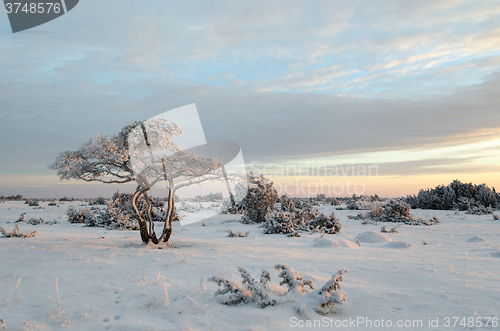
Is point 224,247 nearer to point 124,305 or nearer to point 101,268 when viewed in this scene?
point 101,268

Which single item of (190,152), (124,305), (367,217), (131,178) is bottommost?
(367,217)

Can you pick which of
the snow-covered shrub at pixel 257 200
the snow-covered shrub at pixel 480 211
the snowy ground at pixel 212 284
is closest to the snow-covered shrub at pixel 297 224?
the snow-covered shrub at pixel 257 200

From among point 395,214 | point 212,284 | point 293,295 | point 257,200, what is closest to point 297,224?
point 257,200

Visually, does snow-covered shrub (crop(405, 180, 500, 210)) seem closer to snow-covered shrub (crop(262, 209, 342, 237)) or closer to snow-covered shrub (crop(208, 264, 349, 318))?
snow-covered shrub (crop(262, 209, 342, 237))

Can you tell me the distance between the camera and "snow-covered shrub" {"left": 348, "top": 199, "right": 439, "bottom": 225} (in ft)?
47.4

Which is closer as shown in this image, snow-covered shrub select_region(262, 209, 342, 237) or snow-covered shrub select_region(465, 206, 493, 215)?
snow-covered shrub select_region(262, 209, 342, 237)

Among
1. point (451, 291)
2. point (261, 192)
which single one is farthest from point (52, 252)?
point (261, 192)

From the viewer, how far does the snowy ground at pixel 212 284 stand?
307cm

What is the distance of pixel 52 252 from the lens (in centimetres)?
646

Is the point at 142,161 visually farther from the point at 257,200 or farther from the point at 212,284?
the point at 257,200

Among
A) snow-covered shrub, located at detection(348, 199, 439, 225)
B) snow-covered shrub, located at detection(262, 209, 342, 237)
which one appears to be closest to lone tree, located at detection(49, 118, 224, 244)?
snow-covered shrub, located at detection(262, 209, 342, 237)

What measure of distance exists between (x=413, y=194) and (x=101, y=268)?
82.5 feet

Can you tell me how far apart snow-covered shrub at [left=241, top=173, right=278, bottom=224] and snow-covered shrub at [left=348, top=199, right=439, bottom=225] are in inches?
225

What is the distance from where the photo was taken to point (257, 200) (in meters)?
15.6
